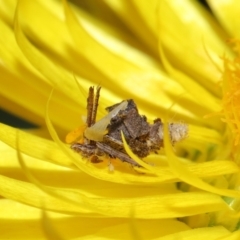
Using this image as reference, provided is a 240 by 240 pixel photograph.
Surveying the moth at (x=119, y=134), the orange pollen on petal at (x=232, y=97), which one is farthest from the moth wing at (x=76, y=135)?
the orange pollen on petal at (x=232, y=97)

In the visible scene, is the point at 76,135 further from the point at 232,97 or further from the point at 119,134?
the point at 232,97

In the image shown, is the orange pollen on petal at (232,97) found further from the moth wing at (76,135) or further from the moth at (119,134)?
the moth wing at (76,135)

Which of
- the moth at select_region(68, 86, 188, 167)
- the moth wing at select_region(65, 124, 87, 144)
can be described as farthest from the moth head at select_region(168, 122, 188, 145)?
the moth wing at select_region(65, 124, 87, 144)

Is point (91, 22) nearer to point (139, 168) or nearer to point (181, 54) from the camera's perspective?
point (181, 54)

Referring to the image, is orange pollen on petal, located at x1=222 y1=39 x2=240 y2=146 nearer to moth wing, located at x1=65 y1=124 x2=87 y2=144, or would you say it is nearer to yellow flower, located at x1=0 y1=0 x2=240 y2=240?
yellow flower, located at x1=0 y1=0 x2=240 y2=240

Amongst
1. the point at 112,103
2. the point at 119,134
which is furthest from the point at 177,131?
the point at 112,103

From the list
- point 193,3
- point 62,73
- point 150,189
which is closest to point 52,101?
point 62,73
